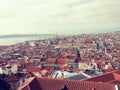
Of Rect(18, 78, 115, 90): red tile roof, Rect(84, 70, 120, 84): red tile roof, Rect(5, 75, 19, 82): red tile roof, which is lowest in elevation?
Rect(5, 75, 19, 82): red tile roof

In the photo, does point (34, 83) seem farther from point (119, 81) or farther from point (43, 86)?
point (119, 81)

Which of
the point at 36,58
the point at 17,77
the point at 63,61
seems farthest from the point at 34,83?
the point at 36,58

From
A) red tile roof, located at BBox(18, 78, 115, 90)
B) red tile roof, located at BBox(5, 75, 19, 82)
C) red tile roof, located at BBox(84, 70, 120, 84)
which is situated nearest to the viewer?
red tile roof, located at BBox(18, 78, 115, 90)

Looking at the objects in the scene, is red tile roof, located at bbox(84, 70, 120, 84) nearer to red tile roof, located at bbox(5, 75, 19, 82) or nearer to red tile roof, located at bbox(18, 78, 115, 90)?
red tile roof, located at bbox(18, 78, 115, 90)

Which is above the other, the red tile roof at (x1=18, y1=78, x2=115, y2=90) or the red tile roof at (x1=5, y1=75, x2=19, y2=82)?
the red tile roof at (x1=18, y1=78, x2=115, y2=90)

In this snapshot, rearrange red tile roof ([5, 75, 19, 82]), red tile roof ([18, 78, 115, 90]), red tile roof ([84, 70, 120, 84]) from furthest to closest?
red tile roof ([5, 75, 19, 82])
red tile roof ([84, 70, 120, 84])
red tile roof ([18, 78, 115, 90])

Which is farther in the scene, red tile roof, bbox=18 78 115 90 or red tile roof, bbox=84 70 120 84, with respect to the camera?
red tile roof, bbox=84 70 120 84

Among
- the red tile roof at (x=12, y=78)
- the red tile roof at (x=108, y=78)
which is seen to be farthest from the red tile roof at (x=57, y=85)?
the red tile roof at (x=12, y=78)

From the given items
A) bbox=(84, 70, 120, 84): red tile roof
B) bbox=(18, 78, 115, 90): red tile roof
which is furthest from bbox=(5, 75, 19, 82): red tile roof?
bbox=(18, 78, 115, 90): red tile roof

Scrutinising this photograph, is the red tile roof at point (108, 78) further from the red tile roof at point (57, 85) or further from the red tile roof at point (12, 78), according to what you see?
the red tile roof at point (12, 78)

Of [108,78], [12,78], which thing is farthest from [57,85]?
[12,78]

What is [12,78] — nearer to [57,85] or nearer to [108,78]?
[108,78]
